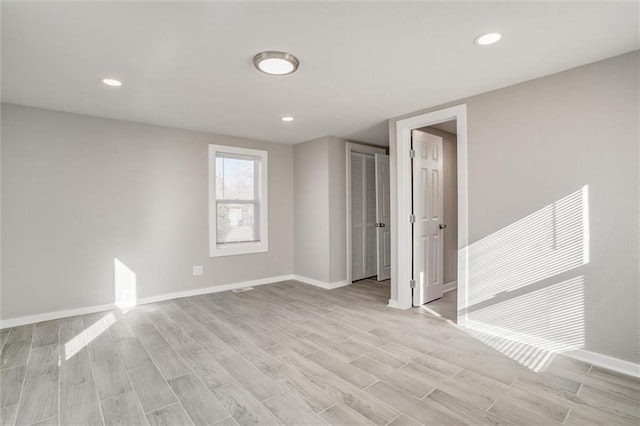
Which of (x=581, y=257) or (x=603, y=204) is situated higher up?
(x=603, y=204)

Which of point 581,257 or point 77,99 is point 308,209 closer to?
point 77,99

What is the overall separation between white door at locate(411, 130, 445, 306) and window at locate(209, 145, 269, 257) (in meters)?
2.46

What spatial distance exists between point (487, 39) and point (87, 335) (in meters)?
4.21

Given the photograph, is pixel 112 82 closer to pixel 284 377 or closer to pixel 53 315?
pixel 53 315

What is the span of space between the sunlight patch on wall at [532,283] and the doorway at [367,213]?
2.26 m

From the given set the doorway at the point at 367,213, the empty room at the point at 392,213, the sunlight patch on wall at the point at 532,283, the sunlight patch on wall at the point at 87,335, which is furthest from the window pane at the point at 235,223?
the sunlight patch on wall at the point at 532,283

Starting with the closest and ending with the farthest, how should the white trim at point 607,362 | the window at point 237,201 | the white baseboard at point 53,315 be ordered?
the white trim at point 607,362, the white baseboard at point 53,315, the window at point 237,201

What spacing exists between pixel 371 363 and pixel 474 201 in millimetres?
1839

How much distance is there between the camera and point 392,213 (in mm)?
3873

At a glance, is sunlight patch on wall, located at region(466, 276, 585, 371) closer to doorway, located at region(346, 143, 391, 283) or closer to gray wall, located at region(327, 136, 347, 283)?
gray wall, located at region(327, 136, 347, 283)

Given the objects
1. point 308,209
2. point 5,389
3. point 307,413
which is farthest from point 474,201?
point 5,389

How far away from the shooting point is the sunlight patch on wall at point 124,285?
3.85 metres

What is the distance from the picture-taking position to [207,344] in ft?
9.21

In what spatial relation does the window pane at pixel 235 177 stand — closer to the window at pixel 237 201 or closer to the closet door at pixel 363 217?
the window at pixel 237 201
